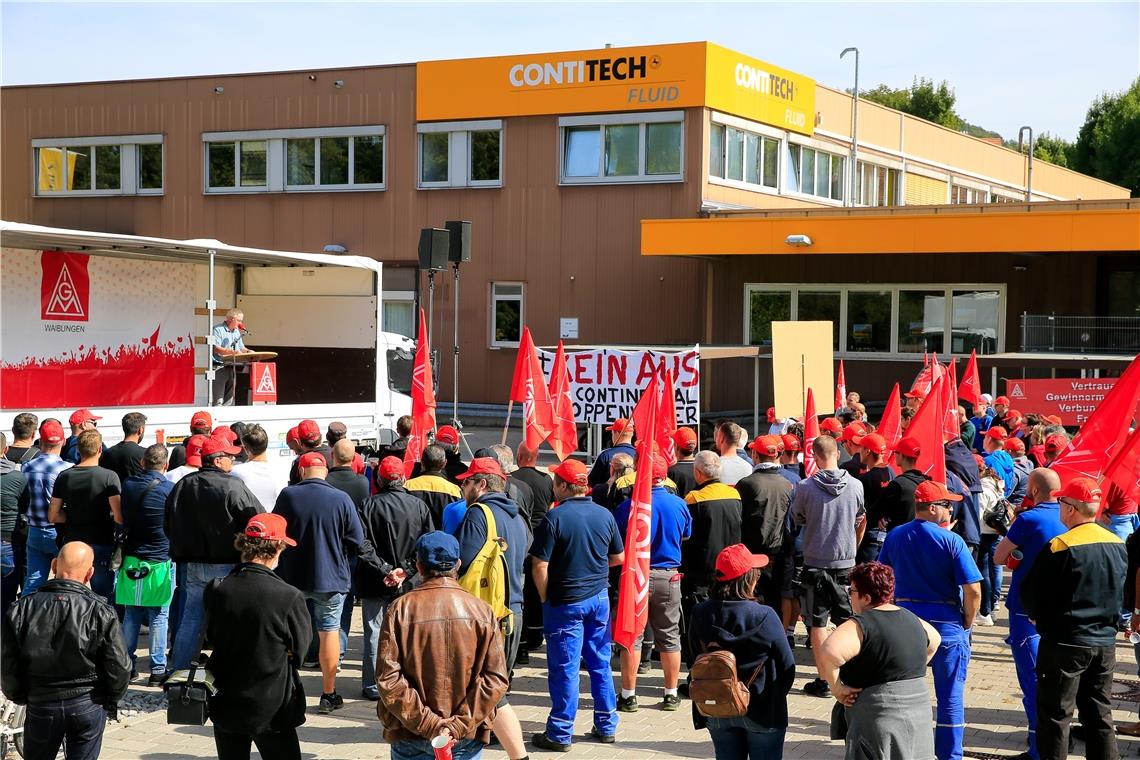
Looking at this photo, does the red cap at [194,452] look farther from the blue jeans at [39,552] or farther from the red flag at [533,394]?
the red flag at [533,394]

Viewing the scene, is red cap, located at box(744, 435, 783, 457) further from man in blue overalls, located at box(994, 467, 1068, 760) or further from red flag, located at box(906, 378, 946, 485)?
man in blue overalls, located at box(994, 467, 1068, 760)

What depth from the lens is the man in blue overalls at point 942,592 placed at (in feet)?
24.2

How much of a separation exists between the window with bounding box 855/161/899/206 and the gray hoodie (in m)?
26.0

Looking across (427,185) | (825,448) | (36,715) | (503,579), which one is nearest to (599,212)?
(427,185)

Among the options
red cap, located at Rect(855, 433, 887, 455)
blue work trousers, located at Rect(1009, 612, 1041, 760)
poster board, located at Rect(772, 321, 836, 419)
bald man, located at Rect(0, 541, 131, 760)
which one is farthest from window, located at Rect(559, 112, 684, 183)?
bald man, located at Rect(0, 541, 131, 760)

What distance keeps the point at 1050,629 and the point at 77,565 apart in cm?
529

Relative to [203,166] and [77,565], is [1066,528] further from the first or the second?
[203,166]

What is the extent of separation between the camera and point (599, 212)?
28.7m

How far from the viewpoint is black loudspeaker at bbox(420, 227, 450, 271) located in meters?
19.3

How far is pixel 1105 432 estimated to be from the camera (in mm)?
9250

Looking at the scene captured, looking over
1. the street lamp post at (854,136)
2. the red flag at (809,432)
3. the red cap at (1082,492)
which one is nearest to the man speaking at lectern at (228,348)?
the red flag at (809,432)

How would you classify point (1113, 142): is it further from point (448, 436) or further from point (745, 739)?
point (745, 739)

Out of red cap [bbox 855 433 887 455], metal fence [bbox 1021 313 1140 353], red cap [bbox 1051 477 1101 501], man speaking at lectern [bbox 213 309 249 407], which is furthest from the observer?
metal fence [bbox 1021 313 1140 353]

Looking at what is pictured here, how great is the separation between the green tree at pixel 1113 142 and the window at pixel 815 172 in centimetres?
3626
